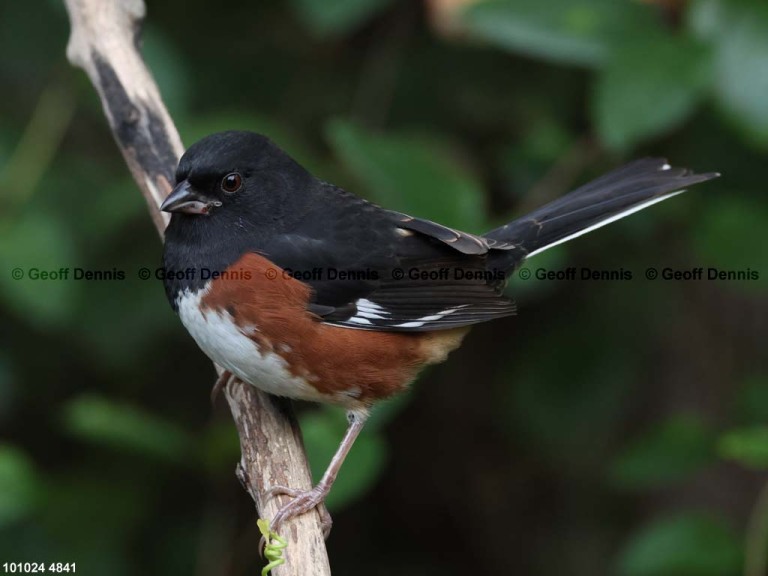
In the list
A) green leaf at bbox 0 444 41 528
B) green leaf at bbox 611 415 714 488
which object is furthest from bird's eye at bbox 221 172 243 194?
green leaf at bbox 611 415 714 488

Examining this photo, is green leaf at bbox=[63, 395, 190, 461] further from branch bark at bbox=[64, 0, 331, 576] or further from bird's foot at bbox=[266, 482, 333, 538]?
bird's foot at bbox=[266, 482, 333, 538]

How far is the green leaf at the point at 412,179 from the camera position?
2.79 meters

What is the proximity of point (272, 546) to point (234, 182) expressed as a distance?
0.90 metres

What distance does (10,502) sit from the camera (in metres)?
2.42

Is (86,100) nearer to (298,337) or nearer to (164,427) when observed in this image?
(164,427)

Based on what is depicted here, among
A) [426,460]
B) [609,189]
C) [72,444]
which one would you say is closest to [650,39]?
[609,189]

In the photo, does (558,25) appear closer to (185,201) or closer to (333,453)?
(185,201)

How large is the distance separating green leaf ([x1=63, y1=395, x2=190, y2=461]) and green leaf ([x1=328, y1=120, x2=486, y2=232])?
906mm

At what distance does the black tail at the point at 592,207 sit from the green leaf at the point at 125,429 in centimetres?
108

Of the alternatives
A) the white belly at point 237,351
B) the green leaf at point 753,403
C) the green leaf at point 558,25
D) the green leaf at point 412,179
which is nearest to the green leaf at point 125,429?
the white belly at point 237,351

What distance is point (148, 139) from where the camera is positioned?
2.50 meters

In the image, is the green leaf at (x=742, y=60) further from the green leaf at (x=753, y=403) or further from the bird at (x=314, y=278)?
the green leaf at (x=753, y=403)

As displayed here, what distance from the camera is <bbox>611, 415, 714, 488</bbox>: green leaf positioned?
2.90m

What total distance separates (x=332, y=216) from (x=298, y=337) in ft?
1.21
